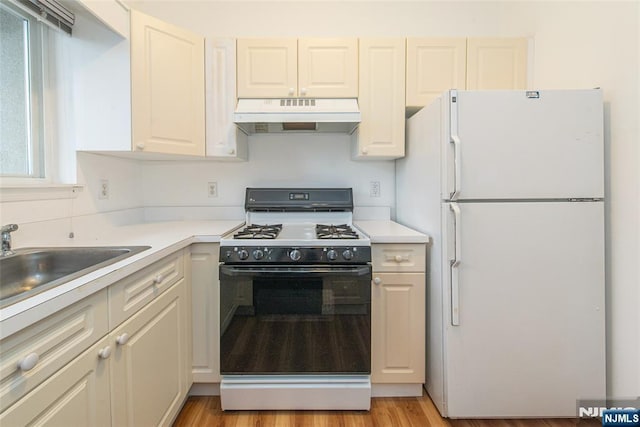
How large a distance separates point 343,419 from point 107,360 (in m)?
1.15

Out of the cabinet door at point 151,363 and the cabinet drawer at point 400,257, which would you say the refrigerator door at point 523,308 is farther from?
the cabinet door at point 151,363

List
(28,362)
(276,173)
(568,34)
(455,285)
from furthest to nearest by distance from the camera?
(276,173), (568,34), (455,285), (28,362)

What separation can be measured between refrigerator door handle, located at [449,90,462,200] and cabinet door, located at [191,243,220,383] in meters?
1.22

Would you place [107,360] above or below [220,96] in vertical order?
below

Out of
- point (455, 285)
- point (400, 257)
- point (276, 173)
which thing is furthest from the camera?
point (276, 173)

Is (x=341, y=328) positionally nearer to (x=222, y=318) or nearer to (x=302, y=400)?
(x=302, y=400)

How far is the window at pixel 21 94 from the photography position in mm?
1429

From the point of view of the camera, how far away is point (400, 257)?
67.2 inches

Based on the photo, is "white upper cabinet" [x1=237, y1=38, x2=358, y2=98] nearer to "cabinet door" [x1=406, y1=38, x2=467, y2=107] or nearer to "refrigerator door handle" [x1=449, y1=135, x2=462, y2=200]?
"cabinet door" [x1=406, y1=38, x2=467, y2=107]

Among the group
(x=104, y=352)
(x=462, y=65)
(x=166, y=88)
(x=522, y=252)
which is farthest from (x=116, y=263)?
(x=462, y=65)

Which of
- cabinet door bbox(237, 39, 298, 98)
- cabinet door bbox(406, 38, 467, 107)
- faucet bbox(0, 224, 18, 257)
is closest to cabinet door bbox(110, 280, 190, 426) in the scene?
faucet bbox(0, 224, 18, 257)

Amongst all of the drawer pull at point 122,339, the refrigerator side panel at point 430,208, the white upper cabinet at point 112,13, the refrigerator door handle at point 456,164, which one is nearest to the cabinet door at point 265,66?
the white upper cabinet at point 112,13

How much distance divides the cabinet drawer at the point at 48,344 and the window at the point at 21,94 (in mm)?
933

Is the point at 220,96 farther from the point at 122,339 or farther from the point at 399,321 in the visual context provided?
the point at 399,321
